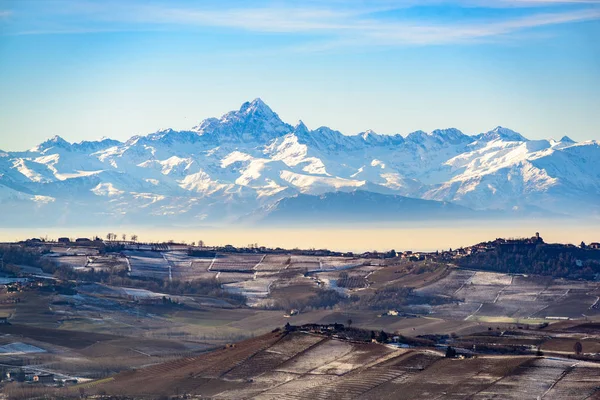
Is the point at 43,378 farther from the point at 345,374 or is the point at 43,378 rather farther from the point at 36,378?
the point at 345,374

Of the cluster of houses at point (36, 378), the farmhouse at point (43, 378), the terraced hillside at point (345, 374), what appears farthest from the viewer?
the farmhouse at point (43, 378)

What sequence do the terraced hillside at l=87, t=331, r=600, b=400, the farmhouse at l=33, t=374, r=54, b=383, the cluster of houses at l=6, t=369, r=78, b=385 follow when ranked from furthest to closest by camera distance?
1. the farmhouse at l=33, t=374, r=54, b=383
2. the cluster of houses at l=6, t=369, r=78, b=385
3. the terraced hillside at l=87, t=331, r=600, b=400

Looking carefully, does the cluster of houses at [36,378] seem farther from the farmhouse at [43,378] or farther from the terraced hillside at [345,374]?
the terraced hillside at [345,374]

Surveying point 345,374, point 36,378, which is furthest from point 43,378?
point 345,374

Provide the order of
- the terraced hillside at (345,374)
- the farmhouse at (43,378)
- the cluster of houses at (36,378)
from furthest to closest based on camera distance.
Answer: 1. the farmhouse at (43,378)
2. the cluster of houses at (36,378)
3. the terraced hillside at (345,374)

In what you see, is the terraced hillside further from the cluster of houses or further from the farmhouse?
the farmhouse

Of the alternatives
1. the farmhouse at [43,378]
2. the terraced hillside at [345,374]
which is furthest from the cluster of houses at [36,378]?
the terraced hillside at [345,374]

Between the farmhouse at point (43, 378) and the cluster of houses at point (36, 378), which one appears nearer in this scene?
the cluster of houses at point (36, 378)

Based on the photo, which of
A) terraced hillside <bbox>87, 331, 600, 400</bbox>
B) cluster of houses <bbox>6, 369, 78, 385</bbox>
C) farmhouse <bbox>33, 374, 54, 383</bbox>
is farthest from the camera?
farmhouse <bbox>33, 374, 54, 383</bbox>

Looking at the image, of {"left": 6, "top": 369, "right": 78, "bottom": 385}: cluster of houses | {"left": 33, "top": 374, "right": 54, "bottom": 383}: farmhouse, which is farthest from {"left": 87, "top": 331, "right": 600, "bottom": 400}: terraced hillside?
{"left": 33, "top": 374, "right": 54, "bottom": 383}: farmhouse

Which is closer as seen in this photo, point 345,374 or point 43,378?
point 345,374

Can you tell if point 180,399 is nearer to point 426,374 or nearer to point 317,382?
point 317,382

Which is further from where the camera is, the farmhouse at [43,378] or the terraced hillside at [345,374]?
the farmhouse at [43,378]
